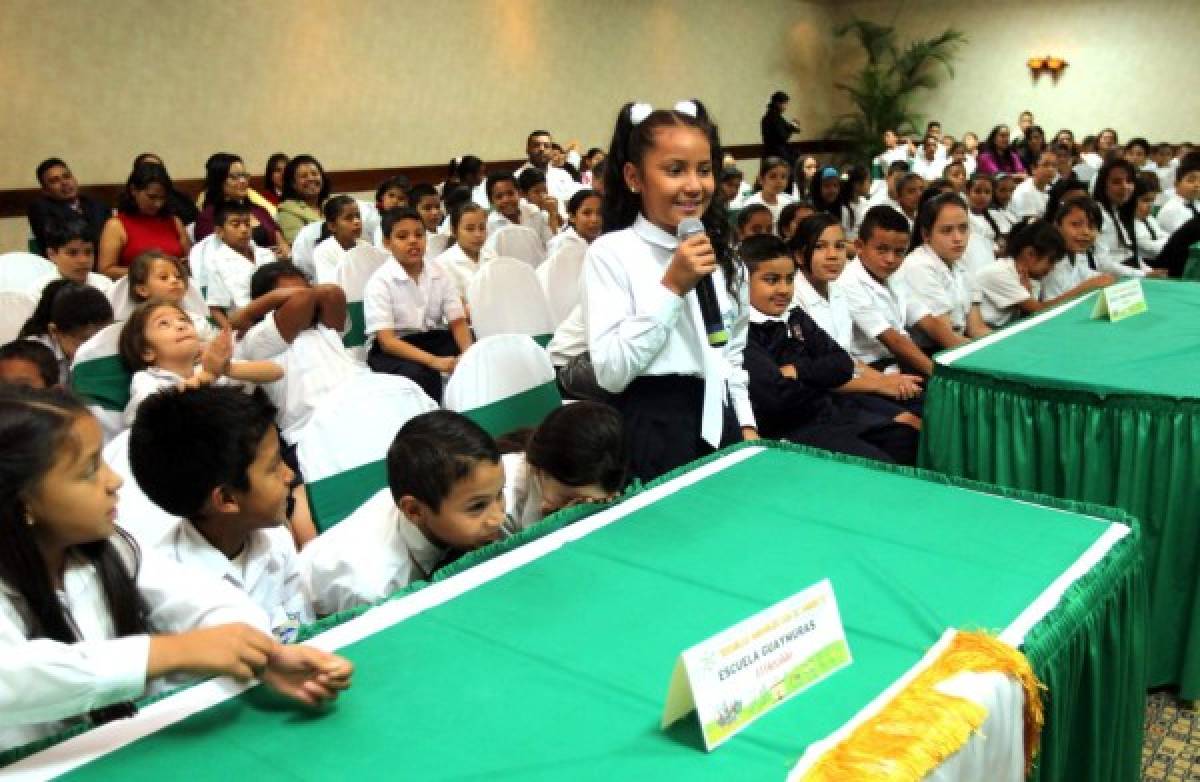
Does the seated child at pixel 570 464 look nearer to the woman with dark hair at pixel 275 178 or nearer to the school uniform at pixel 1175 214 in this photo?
the woman with dark hair at pixel 275 178

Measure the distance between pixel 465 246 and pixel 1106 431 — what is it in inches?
123

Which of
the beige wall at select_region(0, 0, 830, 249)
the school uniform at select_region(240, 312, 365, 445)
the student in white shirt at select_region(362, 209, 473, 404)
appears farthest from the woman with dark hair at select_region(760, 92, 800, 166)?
the school uniform at select_region(240, 312, 365, 445)

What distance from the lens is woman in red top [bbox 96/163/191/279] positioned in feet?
16.4

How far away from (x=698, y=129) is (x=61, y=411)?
119 cm

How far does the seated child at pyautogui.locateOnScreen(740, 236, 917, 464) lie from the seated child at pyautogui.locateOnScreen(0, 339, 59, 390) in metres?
1.90

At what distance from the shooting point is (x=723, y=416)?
6.52 ft

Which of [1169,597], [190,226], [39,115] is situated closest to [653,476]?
[1169,597]

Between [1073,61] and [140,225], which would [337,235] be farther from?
[1073,61]

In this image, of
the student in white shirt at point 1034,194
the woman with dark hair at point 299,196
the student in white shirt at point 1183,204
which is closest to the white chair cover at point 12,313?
the woman with dark hair at point 299,196

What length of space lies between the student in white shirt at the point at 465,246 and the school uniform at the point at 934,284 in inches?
78.7

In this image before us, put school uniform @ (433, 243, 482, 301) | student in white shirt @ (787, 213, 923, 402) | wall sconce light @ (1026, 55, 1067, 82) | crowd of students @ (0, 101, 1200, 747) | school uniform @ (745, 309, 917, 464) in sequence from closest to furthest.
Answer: crowd of students @ (0, 101, 1200, 747), school uniform @ (745, 309, 917, 464), student in white shirt @ (787, 213, 923, 402), school uniform @ (433, 243, 482, 301), wall sconce light @ (1026, 55, 1067, 82)

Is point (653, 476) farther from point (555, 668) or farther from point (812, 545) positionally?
point (555, 668)

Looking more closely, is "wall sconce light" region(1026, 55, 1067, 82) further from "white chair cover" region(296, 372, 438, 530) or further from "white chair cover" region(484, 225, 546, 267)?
"white chair cover" region(296, 372, 438, 530)

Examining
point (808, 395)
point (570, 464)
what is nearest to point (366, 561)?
point (570, 464)
